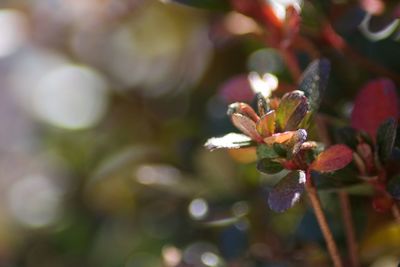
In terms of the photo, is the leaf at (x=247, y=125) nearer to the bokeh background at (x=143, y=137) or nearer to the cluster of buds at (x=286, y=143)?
the cluster of buds at (x=286, y=143)

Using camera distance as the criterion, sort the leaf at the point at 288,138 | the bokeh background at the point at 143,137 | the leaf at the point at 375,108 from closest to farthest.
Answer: the leaf at the point at 288,138 < the leaf at the point at 375,108 < the bokeh background at the point at 143,137

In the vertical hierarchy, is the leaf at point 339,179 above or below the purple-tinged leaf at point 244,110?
below

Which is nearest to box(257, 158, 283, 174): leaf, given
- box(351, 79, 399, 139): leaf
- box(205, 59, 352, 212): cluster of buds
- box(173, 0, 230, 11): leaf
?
box(205, 59, 352, 212): cluster of buds

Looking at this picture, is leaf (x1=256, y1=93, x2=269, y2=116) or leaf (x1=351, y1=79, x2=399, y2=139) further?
leaf (x1=351, y1=79, x2=399, y2=139)

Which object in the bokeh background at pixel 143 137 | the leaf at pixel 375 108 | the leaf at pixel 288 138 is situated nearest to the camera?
the leaf at pixel 288 138

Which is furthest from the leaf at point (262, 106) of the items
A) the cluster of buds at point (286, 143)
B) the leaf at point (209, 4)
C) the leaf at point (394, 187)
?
the leaf at point (209, 4)

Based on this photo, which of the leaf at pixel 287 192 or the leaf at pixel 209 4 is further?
the leaf at pixel 209 4

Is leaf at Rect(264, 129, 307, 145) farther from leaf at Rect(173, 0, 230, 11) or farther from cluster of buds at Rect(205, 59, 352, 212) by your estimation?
leaf at Rect(173, 0, 230, 11)
